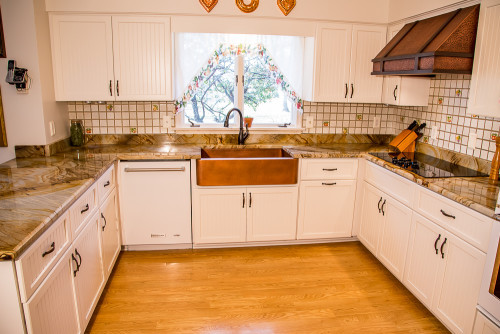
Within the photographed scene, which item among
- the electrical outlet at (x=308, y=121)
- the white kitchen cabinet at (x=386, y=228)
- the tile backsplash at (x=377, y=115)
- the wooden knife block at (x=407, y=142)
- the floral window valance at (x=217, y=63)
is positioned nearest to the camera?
the white kitchen cabinet at (x=386, y=228)

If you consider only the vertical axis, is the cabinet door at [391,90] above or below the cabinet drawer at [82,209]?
above

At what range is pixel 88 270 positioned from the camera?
2074 mm

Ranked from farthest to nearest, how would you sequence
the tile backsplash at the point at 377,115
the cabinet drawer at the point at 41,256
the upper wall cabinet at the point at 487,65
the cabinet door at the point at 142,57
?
the cabinet door at the point at 142,57 < the tile backsplash at the point at 377,115 < the upper wall cabinet at the point at 487,65 < the cabinet drawer at the point at 41,256

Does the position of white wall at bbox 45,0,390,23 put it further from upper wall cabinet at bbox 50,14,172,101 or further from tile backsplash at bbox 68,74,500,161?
tile backsplash at bbox 68,74,500,161

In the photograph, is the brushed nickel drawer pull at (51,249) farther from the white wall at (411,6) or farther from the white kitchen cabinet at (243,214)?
the white wall at (411,6)

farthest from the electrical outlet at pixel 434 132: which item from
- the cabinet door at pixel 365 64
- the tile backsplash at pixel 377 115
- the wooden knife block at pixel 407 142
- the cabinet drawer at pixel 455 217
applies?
the cabinet drawer at pixel 455 217

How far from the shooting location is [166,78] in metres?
3.06

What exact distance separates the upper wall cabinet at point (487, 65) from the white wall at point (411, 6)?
241 mm

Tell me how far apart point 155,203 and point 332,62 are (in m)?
2.02

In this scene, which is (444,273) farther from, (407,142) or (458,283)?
(407,142)

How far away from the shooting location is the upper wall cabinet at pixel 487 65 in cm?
207

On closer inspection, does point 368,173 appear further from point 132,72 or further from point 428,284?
point 132,72

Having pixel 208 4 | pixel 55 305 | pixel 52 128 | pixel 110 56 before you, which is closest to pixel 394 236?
pixel 55 305

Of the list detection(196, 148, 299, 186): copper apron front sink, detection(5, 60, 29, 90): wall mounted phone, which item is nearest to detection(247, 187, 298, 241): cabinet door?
detection(196, 148, 299, 186): copper apron front sink
